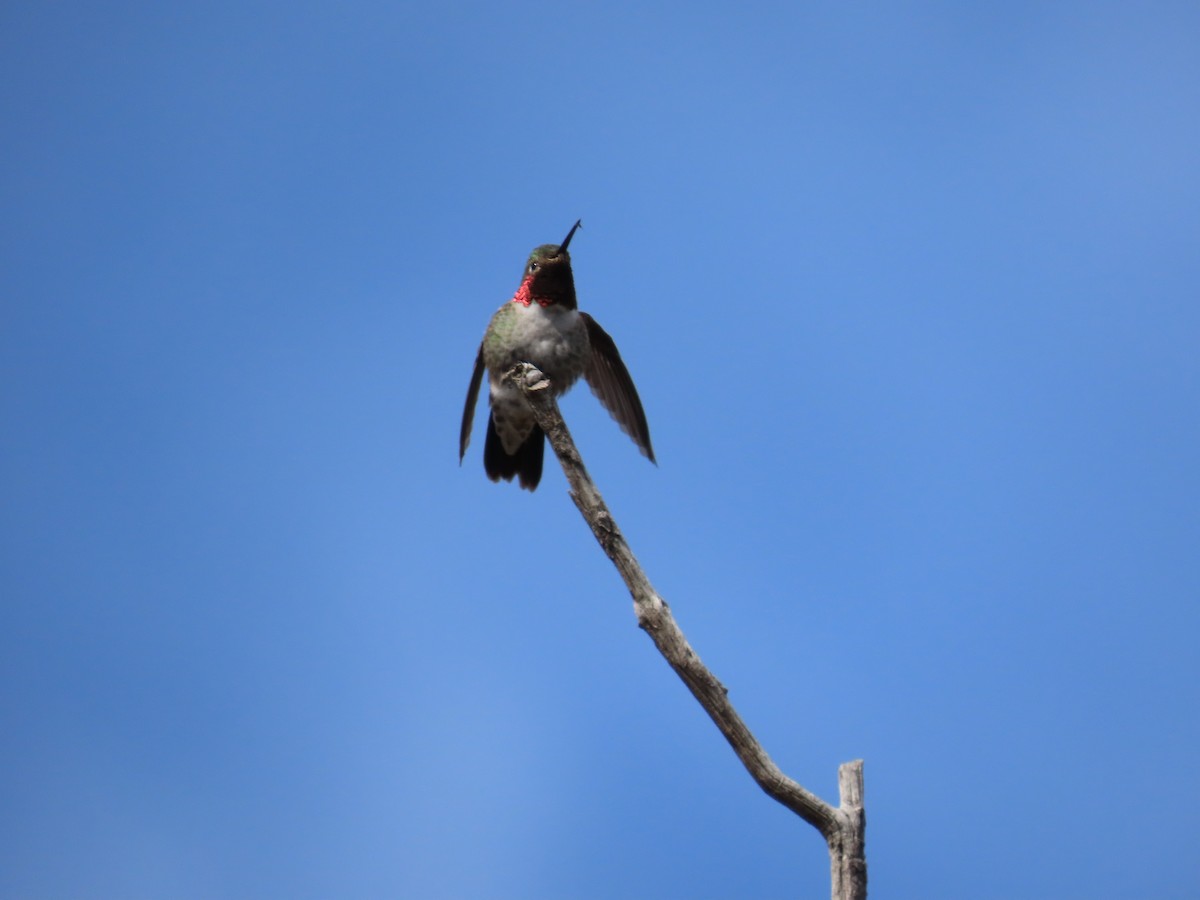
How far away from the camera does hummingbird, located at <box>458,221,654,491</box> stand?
6.22 meters

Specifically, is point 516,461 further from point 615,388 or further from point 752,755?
point 752,755

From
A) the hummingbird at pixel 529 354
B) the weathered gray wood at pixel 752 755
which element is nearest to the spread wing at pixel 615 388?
the hummingbird at pixel 529 354

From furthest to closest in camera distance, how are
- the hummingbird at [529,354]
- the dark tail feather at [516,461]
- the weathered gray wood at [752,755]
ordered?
the dark tail feather at [516,461] → the hummingbird at [529,354] → the weathered gray wood at [752,755]

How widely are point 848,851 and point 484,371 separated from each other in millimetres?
3880

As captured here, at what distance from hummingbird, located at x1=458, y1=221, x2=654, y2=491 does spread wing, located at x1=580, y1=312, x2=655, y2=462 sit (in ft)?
0.23

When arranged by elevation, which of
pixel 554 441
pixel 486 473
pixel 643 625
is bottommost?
pixel 643 625

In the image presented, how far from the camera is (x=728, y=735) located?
13.1ft

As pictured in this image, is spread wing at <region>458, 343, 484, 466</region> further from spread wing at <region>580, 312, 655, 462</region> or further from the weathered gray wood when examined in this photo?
the weathered gray wood

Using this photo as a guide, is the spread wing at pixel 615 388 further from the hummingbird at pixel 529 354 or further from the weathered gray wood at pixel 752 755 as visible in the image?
the weathered gray wood at pixel 752 755

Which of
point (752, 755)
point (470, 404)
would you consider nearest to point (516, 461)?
point (470, 404)

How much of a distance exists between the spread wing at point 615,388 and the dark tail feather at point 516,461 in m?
0.55

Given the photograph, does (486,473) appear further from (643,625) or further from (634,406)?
(643,625)

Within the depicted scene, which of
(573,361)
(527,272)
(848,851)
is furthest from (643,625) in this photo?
(527,272)

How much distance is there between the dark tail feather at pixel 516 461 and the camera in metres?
6.90
